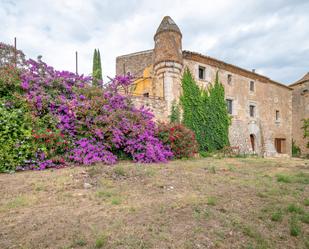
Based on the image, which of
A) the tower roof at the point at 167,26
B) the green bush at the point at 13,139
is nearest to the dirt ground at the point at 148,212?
the green bush at the point at 13,139

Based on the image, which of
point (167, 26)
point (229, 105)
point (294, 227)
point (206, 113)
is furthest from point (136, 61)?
point (294, 227)

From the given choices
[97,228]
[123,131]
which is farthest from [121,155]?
[97,228]

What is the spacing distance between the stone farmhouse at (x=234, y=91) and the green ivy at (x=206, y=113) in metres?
0.58

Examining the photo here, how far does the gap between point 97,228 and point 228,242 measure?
5.30 feet

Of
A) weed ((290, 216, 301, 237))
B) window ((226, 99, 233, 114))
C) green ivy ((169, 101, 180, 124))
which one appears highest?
window ((226, 99, 233, 114))

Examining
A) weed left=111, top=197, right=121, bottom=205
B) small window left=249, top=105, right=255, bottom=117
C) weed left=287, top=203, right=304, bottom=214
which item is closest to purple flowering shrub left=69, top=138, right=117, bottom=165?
weed left=111, top=197, right=121, bottom=205

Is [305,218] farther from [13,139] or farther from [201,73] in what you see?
[201,73]

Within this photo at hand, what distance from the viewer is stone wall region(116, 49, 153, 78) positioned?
19094mm

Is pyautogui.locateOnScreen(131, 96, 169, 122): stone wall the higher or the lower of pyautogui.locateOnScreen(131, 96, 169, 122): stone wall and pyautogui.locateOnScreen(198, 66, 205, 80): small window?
the lower

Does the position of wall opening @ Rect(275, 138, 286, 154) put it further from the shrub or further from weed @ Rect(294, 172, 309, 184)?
weed @ Rect(294, 172, 309, 184)

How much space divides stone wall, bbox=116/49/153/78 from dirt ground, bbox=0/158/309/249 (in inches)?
581

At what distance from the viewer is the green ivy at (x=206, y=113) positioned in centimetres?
1408

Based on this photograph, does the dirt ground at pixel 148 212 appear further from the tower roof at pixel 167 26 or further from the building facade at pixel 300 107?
the building facade at pixel 300 107

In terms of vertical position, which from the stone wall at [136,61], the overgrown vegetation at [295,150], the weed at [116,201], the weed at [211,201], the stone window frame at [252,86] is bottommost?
the overgrown vegetation at [295,150]
